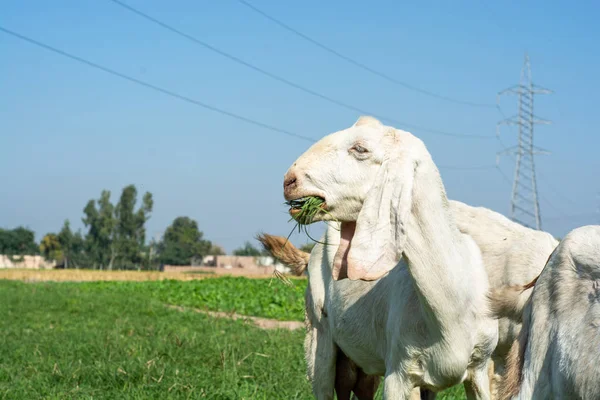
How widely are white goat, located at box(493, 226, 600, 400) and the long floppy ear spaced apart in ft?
3.61

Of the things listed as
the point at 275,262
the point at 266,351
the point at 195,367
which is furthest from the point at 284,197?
the point at 266,351

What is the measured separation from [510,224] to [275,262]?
2726mm

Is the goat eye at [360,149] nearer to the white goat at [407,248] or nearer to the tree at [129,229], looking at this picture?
the white goat at [407,248]

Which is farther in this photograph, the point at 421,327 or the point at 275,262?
the point at 275,262

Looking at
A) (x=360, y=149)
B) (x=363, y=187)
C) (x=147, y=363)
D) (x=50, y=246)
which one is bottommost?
(x=147, y=363)

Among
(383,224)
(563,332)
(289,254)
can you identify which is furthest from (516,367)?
(289,254)

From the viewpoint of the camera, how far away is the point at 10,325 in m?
15.7

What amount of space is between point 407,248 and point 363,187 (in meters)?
0.46

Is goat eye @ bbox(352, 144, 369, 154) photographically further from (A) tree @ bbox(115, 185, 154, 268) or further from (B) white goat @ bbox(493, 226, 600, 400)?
(A) tree @ bbox(115, 185, 154, 268)

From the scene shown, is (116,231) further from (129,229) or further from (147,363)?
(147,363)

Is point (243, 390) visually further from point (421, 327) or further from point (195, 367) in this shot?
point (421, 327)

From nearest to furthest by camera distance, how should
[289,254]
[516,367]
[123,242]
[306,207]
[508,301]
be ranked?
[516,367] → [306,207] → [508,301] → [289,254] → [123,242]

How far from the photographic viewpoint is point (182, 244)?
121 metres

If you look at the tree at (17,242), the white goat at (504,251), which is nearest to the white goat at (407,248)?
the white goat at (504,251)
